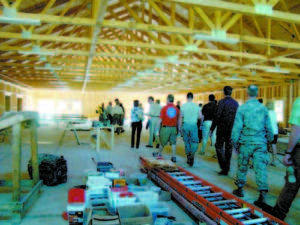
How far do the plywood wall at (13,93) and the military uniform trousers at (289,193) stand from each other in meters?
16.3

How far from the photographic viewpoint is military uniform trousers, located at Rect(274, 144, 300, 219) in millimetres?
2748

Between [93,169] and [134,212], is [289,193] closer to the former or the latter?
[134,212]

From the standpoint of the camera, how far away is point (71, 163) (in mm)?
5715

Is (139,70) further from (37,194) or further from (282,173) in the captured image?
(37,194)

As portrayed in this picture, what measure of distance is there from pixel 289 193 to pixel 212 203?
830 millimetres

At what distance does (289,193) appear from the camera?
2803 millimetres

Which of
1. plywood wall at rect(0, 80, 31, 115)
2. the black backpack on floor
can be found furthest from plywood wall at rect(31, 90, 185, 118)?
the black backpack on floor

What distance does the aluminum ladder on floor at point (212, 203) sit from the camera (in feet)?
8.66

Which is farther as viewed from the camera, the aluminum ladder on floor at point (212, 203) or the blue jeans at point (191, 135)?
the blue jeans at point (191, 135)

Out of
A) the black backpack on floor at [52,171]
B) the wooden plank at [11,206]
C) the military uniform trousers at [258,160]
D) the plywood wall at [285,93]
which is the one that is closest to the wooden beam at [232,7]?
the military uniform trousers at [258,160]

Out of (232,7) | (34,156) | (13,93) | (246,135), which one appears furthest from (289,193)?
(13,93)

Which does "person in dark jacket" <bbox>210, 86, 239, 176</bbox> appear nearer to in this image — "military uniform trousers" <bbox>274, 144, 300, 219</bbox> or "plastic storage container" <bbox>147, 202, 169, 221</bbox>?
"military uniform trousers" <bbox>274, 144, 300, 219</bbox>

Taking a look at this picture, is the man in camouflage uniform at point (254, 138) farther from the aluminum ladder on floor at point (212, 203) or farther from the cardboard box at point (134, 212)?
the cardboard box at point (134, 212)

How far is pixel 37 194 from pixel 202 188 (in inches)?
91.2
